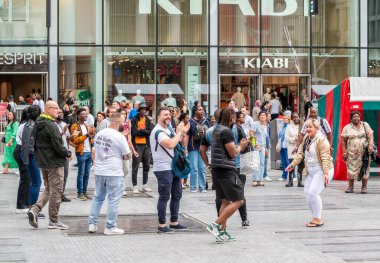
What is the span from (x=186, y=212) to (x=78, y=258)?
4.53 meters

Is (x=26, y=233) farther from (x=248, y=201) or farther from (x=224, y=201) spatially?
(x=248, y=201)

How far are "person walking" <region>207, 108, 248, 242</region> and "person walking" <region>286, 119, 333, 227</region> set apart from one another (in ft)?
6.14

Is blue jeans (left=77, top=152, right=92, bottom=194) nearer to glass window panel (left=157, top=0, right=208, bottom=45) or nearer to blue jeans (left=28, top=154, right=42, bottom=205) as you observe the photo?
blue jeans (left=28, top=154, right=42, bottom=205)

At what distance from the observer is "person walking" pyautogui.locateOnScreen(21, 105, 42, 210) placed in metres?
13.9

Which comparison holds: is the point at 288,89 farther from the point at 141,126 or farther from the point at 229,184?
the point at 229,184

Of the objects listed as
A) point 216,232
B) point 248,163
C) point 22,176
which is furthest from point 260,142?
point 216,232

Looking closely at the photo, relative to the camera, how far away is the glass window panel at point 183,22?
33.3 m

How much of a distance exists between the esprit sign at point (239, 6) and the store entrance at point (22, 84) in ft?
14.9

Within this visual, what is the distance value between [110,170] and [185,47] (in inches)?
847

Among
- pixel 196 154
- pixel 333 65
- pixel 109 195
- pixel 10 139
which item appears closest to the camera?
pixel 109 195

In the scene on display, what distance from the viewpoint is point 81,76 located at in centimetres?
3262

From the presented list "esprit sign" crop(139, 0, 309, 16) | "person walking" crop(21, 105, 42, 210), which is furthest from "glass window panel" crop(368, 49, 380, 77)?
"person walking" crop(21, 105, 42, 210)

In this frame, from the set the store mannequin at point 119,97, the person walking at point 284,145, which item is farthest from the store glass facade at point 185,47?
the person walking at point 284,145

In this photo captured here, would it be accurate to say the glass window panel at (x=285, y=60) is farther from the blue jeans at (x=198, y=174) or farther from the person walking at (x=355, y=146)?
the blue jeans at (x=198, y=174)
